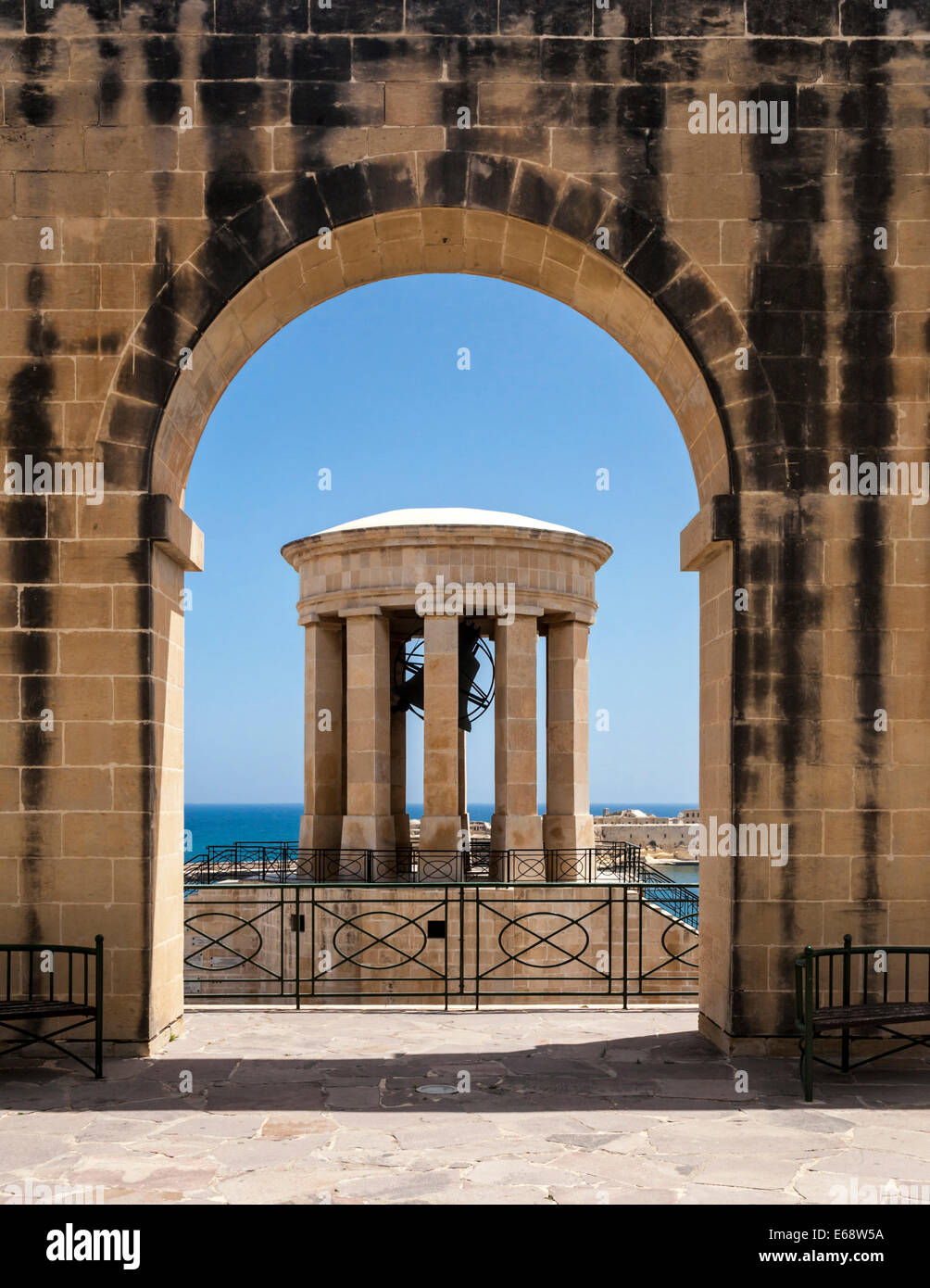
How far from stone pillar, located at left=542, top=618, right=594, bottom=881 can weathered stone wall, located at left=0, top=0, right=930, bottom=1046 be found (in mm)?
14729

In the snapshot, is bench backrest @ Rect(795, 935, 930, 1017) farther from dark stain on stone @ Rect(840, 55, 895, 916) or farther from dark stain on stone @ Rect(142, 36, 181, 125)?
dark stain on stone @ Rect(142, 36, 181, 125)

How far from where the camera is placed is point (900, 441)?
8750 mm

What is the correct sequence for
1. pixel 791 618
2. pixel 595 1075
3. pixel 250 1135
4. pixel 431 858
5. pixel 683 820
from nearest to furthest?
pixel 250 1135, pixel 595 1075, pixel 791 618, pixel 431 858, pixel 683 820

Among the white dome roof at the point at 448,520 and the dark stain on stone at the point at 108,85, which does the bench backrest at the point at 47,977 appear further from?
the white dome roof at the point at 448,520

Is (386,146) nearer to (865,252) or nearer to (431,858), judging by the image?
(865,252)

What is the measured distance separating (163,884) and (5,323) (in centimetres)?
433

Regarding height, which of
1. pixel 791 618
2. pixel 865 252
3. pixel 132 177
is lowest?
pixel 791 618

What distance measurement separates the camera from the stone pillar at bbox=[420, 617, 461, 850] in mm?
A: 22141

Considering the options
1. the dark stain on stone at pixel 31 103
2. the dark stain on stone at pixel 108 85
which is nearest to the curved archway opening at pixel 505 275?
the dark stain on stone at pixel 108 85

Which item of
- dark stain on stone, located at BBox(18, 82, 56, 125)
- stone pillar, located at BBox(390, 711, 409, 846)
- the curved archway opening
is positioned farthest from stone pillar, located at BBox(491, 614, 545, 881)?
dark stain on stone, located at BBox(18, 82, 56, 125)

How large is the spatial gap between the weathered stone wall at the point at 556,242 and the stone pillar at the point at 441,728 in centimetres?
1335

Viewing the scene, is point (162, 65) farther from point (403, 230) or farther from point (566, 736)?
point (566, 736)

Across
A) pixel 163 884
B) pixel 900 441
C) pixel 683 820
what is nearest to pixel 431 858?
pixel 163 884

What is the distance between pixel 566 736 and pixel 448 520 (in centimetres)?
512
